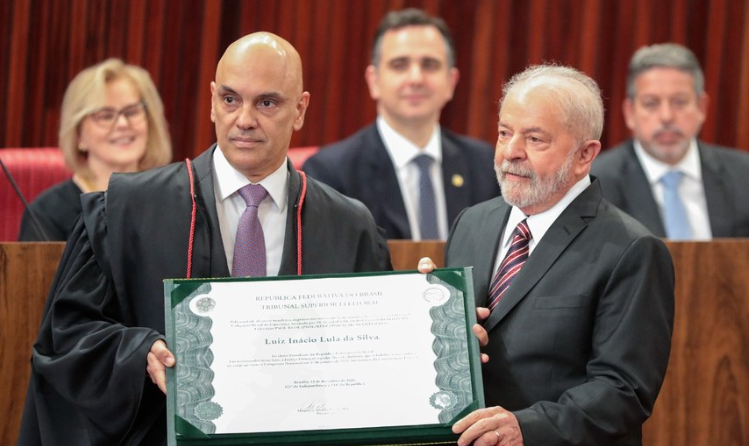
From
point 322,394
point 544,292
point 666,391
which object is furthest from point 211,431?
point 666,391

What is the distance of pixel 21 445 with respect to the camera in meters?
2.88

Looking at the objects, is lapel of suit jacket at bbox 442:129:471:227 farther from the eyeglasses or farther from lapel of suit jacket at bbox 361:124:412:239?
the eyeglasses

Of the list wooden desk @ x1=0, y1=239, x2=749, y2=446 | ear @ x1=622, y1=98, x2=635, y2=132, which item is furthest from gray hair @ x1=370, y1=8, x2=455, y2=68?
wooden desk @ x1=0, y1=239, x2=749, y2=446

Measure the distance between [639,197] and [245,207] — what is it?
2117mm

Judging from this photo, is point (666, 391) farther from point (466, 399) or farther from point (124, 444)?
point (124, 444)

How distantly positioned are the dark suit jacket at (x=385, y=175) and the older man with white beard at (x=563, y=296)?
4.77ft

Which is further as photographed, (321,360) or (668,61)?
(668,61)

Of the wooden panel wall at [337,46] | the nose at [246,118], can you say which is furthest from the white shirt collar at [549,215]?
the wooden panel wall at [337,46]

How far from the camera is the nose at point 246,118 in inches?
108

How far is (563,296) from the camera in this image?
2.67 meters

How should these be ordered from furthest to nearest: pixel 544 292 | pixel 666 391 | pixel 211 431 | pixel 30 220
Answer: pixel 30 220
pixel 666 391
pixel 544 292
pixel 211 431

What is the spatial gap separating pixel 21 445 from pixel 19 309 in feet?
1.57

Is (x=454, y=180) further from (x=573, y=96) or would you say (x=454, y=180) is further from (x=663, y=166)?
(x=573, y=96)

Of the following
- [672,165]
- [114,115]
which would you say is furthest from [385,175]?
[672,165]
